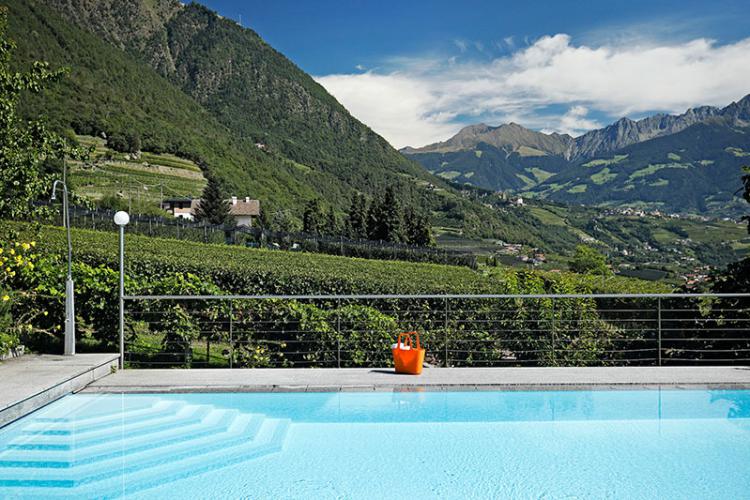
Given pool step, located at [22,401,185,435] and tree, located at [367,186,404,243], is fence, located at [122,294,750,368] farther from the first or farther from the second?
tree, located at [367,186,404,243]

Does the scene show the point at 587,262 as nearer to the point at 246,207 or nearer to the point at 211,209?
the point at 211,209

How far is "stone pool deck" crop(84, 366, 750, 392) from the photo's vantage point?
6.33 meters

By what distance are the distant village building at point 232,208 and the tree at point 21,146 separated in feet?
257

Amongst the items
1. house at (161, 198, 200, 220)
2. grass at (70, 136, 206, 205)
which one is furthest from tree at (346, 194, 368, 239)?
grass at (70, 136, 206, 205)

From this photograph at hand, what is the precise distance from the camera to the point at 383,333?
26.5 ft

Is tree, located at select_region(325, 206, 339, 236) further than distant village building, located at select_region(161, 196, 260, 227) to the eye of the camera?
No

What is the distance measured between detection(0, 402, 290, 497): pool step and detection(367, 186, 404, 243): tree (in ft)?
241

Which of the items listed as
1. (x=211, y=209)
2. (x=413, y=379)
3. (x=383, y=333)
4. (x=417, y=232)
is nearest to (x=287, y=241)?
(x=417, y=232)

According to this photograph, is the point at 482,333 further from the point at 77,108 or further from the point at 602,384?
the point at 77,108

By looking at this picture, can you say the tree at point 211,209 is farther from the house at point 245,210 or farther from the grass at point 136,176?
the house at point 245,210

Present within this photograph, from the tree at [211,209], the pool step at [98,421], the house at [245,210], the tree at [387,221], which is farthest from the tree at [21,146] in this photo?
the house at [245,210]

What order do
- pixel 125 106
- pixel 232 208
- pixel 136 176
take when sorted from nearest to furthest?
pixel 136 176, pixel 232 208, pixel 125 106

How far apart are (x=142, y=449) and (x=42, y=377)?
1533 mm

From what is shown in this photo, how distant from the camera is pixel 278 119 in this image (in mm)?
196625
